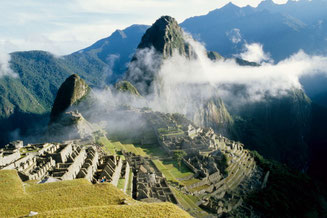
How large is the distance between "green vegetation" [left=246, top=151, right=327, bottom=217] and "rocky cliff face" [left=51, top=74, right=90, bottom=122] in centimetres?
7108

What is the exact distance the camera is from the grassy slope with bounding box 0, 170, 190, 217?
1236cm

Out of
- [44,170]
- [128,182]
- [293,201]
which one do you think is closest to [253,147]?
[293,201]

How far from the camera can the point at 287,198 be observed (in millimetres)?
59531

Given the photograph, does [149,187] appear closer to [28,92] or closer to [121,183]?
[121,183]

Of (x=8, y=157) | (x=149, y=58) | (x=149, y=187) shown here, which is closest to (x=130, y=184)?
(x=149, y=187)

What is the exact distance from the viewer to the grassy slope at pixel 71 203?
12359 millimetres

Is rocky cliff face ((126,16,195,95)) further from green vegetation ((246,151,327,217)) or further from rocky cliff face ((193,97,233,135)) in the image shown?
green vegetation ((246,151,327,217))

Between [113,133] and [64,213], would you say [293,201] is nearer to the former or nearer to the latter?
[113,133]

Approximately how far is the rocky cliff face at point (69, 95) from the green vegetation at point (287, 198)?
233 feet

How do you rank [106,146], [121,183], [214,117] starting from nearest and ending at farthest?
[121,183] → [106,146] → [214,117]

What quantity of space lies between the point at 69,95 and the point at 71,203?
88467 millimetres

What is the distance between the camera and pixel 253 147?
150 metres

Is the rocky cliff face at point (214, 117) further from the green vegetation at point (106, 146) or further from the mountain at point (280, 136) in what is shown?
the green vegetation at point (106, 146)

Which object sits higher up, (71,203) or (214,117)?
(71,203)
